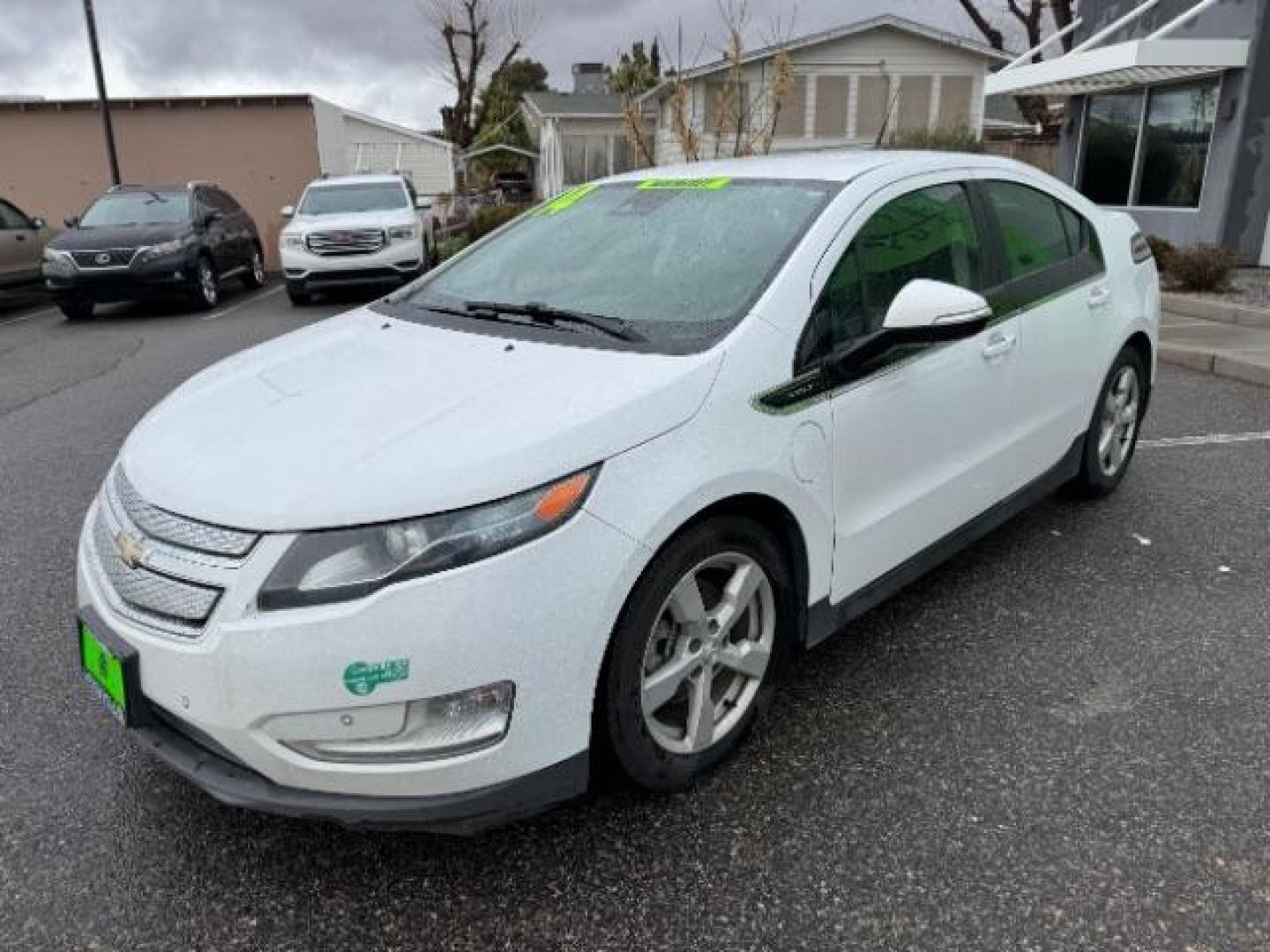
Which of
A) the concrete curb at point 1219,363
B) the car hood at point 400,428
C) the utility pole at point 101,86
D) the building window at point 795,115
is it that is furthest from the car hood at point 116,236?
the building window at point 795,115

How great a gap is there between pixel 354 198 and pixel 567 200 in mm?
10886

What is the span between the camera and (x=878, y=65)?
2681cm

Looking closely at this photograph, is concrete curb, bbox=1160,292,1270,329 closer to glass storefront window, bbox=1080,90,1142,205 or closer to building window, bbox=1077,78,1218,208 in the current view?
building window, bbox=1077,78,1218,208

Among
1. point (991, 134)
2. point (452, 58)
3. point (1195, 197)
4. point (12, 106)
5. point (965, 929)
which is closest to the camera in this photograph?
point (965, 929)

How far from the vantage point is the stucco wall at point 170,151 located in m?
19.4

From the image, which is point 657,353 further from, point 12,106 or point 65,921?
point 12,106

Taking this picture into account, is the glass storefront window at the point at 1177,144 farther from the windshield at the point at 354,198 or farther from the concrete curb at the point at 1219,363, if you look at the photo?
the windshield at the point at 354,198

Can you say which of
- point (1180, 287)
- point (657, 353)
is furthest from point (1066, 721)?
point (1180, 287)

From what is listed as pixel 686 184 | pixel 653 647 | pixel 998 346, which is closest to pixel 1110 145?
pixel 998 346

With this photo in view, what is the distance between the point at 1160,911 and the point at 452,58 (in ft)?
139

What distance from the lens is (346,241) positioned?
12.5 meters

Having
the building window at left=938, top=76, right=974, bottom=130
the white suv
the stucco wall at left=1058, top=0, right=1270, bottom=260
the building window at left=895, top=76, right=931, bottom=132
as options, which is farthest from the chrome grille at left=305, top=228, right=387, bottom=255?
the building window at left=938, top=76, right=974, bottom=130

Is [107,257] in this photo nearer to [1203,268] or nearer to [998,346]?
[998,346]

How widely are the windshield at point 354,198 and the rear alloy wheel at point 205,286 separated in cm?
148
